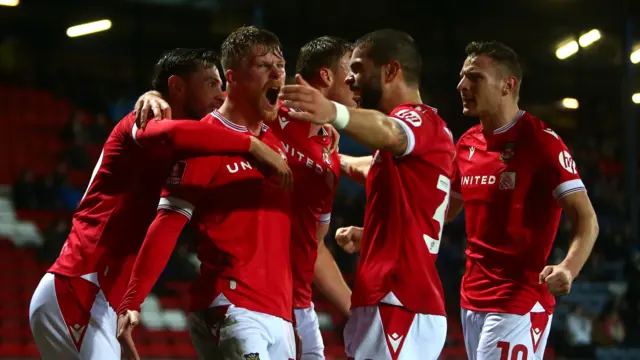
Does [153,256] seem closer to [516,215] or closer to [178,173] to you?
[178,173]

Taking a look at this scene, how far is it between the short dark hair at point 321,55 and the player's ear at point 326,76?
0.08ft

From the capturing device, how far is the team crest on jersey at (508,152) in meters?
5.34

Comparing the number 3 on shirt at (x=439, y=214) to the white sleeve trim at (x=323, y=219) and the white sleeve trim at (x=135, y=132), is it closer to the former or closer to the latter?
the white sleeve trim at (x=323, y=219)

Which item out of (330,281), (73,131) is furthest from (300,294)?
(73,131)

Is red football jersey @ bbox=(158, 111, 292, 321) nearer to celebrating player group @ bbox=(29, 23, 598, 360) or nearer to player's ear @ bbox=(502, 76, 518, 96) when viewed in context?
celebrating player group @ bbox=(29, 23, 598, 360)

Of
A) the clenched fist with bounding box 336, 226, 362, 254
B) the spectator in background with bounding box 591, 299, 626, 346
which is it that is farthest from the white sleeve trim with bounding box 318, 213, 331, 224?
the spectator in background with bounding box 591, 299, 626, 346

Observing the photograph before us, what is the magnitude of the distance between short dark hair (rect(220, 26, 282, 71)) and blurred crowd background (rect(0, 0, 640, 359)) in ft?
31.8

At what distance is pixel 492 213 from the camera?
5293mm

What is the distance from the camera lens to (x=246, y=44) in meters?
4.28

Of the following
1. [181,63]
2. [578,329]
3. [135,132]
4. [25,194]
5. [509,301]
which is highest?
[181,63]

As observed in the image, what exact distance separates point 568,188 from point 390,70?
1429mm

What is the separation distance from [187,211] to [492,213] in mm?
2092

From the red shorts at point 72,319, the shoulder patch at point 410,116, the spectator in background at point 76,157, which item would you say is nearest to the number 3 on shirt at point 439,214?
the shoulder patch at point 410,116

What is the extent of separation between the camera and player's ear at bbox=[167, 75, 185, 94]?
15.6ft
